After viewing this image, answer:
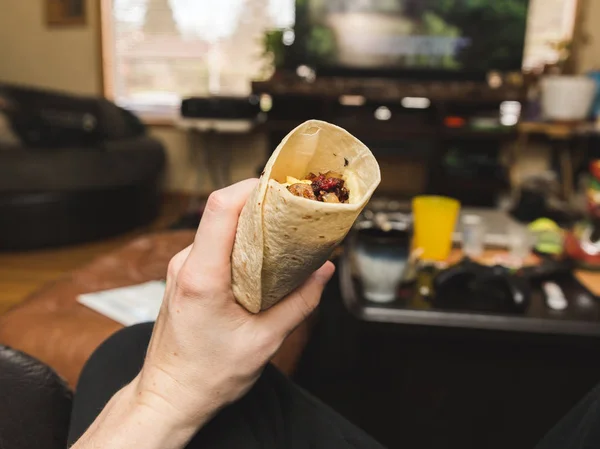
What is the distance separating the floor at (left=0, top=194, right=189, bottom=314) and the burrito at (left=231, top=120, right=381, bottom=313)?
2.17 m

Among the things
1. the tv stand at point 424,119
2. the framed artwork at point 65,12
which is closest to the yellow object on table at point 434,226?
the tv stand at point 424,119

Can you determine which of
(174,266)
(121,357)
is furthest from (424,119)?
(174,266)

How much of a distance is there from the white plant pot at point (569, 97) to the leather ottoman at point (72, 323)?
2917 millimetres

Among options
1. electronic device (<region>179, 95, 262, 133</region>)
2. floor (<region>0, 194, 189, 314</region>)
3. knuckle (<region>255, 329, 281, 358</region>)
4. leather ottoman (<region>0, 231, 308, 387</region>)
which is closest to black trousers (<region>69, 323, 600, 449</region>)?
knuckle (<region>255, 329, 281, 358</region>)

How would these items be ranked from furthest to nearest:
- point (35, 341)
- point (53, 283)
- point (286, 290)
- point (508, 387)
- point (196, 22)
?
1. point (196, 22)
2. point (53, 283)
3. point (35, 341)
4. point (508, 387)
5. point (286, 290)

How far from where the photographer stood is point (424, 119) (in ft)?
12.5

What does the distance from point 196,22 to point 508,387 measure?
12.8ft

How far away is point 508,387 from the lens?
1016 millimetres

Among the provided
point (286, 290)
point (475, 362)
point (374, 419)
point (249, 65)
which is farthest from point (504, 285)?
point (249, 65)

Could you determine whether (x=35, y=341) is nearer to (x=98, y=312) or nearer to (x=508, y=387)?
(x=98, y=312)

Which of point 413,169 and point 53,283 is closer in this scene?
point 53,283

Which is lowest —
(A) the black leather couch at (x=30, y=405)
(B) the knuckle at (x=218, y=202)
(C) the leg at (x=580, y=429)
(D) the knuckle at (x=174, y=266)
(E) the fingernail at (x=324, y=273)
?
(A) the black leather couch at (x=30, y=405)

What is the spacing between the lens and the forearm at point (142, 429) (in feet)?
1.37

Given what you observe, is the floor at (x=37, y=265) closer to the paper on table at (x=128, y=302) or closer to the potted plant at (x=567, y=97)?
the paper on table at (x=128, y=302)
